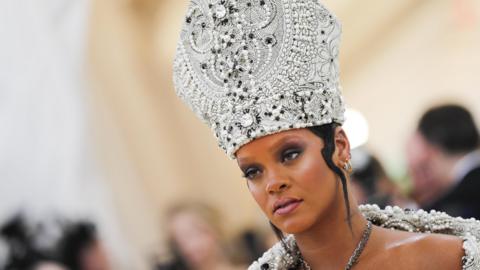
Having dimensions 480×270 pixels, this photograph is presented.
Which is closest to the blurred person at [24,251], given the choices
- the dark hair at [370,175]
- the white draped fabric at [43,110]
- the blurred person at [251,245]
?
the blurred person at [251,245]

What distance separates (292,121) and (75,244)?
2.17m

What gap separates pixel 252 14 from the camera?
211 cm

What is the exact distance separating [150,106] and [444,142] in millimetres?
2730

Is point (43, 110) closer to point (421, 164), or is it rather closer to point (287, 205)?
point (421, 164)

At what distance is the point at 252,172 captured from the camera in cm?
209

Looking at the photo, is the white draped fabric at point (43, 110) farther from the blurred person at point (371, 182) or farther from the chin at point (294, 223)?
the chin at point (294, 223)

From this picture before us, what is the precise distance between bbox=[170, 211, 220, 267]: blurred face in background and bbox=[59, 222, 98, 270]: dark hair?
10.8 inches

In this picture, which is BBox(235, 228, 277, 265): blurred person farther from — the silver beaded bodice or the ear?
the ear

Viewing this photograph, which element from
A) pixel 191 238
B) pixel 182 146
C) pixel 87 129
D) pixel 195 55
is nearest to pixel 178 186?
pixel 182 146

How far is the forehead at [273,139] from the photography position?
6.77 feet

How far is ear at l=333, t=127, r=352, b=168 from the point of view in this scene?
2111 millimetres

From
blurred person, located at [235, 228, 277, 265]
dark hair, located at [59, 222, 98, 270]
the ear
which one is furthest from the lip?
blurred person, located at [235, 228, 277, 265]

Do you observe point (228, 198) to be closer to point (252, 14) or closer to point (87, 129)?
point (87, 129)

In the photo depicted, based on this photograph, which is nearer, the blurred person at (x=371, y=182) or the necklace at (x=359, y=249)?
the necklace at (x=359, y=249)
